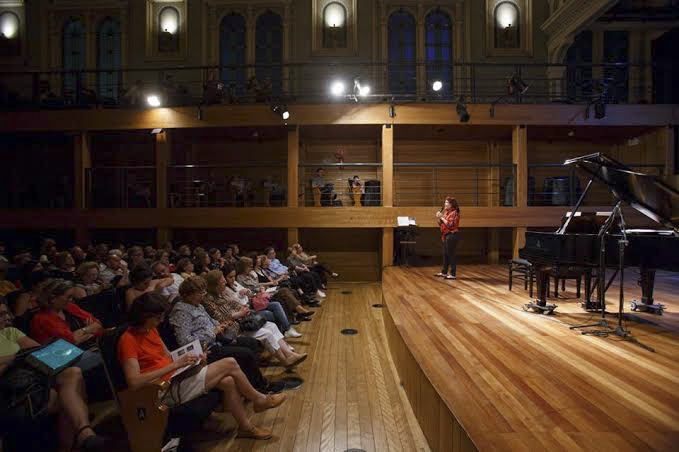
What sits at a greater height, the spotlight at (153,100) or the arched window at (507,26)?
the arched window at (507,26)

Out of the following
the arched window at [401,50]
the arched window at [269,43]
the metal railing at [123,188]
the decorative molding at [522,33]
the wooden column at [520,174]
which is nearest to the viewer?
the wooden column at [520,174]

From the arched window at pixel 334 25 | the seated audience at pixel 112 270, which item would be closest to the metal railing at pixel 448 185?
the arched window at pixel 334 25

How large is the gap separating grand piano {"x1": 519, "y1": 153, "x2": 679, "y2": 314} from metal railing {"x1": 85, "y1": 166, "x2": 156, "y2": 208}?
8.90m

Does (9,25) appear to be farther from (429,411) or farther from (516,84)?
(429,411)

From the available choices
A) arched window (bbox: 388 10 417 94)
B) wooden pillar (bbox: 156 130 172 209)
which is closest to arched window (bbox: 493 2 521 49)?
arched window (bbox: 388 10 417 94)

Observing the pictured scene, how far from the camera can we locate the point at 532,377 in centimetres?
280

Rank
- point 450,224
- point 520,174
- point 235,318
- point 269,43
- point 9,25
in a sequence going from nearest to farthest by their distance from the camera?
point 235,318 → point 450,224 → point 520,174 → point 269,43 → point 9,25

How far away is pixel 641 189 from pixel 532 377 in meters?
2.28

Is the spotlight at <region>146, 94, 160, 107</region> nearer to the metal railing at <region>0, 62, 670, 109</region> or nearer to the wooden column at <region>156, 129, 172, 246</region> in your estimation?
the wooden column at <region>156, 129, 172, 246</region>

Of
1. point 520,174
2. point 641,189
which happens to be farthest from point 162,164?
point 641,189

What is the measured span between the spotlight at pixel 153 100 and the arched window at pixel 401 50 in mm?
6152

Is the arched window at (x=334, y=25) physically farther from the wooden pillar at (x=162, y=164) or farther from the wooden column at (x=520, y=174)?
the wooden column at (x=520, y=174)

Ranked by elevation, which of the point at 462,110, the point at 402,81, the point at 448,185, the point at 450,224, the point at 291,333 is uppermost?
the point at 402,81

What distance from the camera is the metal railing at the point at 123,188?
998 centimetres
